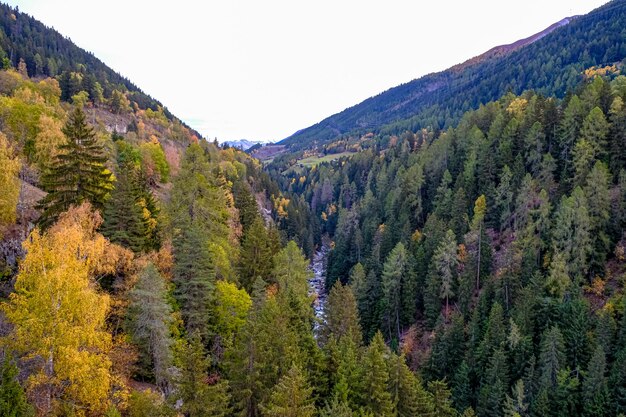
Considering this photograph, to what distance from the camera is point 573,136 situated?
77938 mm

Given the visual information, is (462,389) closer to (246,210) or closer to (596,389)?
(596,389)

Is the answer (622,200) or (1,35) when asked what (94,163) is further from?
(1,35)

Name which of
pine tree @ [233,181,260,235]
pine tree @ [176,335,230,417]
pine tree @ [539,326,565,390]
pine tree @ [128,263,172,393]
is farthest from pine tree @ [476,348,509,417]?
pine tree @ [176,335,230,417]

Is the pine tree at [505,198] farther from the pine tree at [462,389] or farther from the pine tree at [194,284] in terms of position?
the pine tree at [194,284]

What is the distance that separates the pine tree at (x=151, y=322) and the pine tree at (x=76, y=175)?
11507mm

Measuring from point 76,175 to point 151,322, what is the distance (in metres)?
16.4

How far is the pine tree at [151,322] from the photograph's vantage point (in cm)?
2938

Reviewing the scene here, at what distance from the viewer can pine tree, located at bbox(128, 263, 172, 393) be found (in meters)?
29.4

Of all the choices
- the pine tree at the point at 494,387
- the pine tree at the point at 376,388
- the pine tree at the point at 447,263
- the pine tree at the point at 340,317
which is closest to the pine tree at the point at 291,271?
the pine tree at the point at 340,317

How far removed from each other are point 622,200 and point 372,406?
57105mm

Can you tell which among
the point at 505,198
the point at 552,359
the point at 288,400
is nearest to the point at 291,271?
the point at 288,400

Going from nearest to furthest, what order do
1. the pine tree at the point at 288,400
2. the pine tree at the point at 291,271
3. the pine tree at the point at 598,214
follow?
the pine tree at the point at 288,400, the pine tree at the point at 291,271, the pine tree at the point at 598,214

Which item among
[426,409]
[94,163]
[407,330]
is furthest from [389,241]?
[94,163]

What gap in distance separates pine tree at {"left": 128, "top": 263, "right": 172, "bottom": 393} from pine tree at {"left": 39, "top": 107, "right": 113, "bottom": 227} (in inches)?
453
